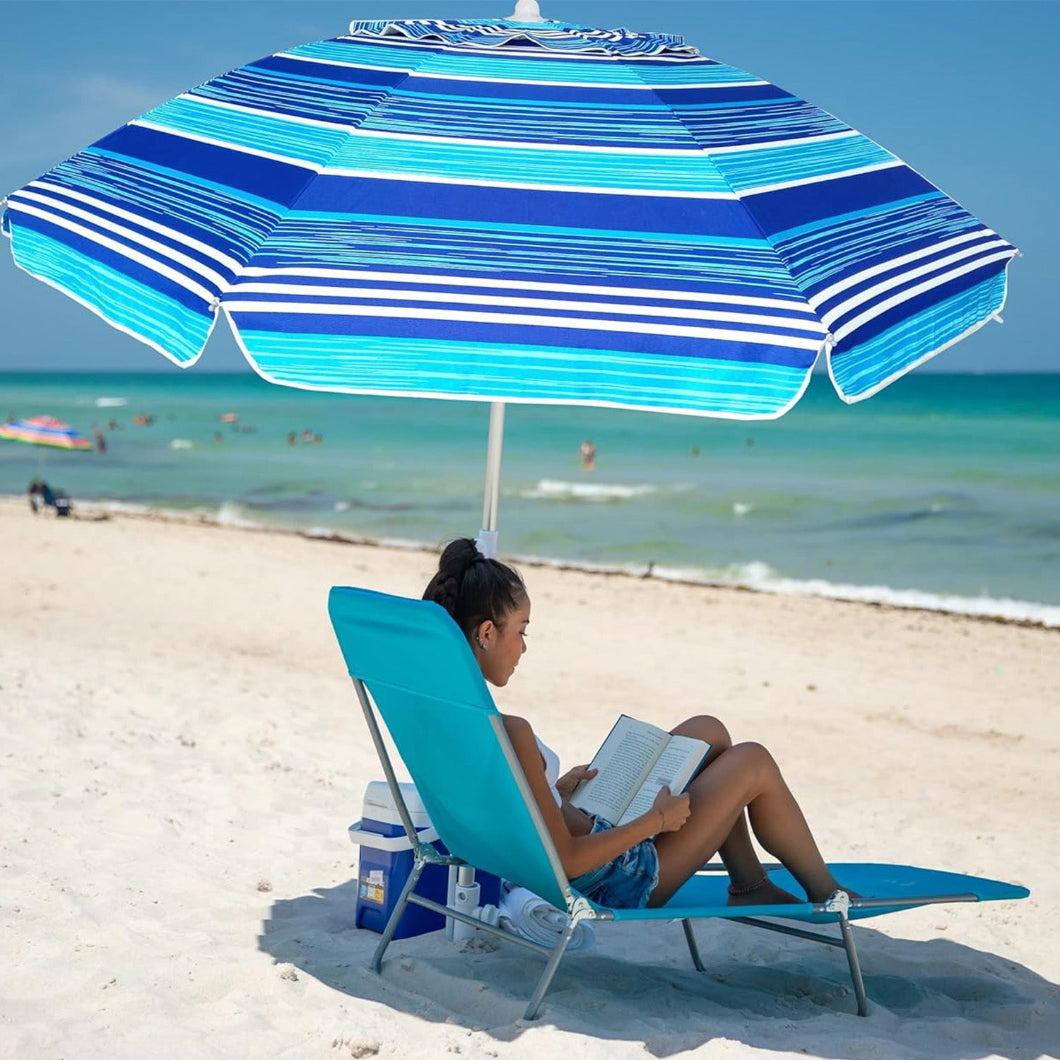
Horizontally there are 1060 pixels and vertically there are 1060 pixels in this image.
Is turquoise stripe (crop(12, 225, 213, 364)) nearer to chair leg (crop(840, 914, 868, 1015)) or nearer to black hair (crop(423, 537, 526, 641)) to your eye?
black hair (crop(423, 537, 526, 641))

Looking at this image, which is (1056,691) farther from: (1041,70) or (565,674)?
(1041,70)

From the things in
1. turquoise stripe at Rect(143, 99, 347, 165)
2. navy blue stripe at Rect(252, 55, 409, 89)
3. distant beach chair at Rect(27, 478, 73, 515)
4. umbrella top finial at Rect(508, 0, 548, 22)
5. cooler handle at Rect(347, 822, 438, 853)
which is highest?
umbrella top finial at Rect(508, 0, 548, 22)

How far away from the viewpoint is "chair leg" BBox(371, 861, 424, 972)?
311cm

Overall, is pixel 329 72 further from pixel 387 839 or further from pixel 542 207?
pixel 387 839

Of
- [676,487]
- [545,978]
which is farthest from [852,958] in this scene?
[676,487]

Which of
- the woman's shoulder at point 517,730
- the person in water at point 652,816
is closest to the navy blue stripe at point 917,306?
the person in water at point 652,816

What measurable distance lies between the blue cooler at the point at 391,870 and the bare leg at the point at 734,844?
2.12 feet

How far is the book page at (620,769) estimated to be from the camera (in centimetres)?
310

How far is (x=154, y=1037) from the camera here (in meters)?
2.59

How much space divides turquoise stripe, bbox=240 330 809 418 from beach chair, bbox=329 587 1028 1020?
0.53 m

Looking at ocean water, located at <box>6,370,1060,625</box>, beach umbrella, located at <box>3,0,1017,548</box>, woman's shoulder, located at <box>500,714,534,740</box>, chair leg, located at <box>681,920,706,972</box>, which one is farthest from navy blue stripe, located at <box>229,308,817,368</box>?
chair leg, located at <box>681,920,706,972</box>

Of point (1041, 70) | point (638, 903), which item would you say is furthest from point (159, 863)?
point (1041, 70)

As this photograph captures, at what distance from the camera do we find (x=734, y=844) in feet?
10.3

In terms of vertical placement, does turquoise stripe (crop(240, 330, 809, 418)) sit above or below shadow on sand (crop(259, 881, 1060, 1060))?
above
